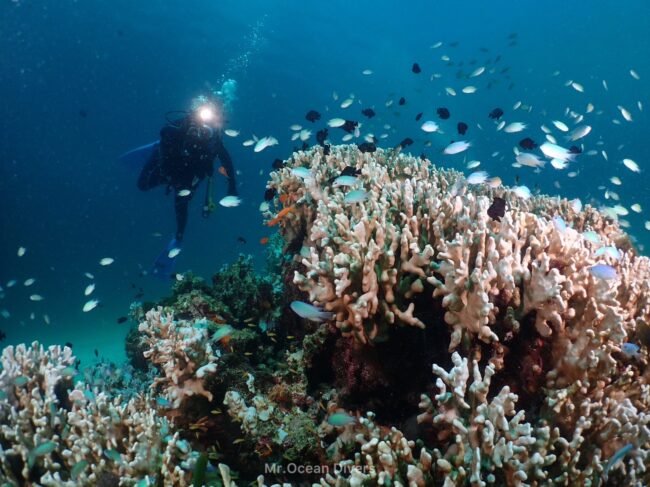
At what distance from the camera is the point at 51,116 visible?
79.9m

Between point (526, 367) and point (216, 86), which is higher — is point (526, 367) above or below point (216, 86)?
above

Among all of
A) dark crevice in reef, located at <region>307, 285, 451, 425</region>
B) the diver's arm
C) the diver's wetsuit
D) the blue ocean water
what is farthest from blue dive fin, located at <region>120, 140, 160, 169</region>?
the blue ocean water

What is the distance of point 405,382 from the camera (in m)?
3.22

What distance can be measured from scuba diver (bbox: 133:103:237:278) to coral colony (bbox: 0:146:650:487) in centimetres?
599

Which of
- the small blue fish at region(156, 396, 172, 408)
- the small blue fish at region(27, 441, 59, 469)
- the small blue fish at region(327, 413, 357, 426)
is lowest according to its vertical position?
the small blue fish at region(27, 441, 59, 469)

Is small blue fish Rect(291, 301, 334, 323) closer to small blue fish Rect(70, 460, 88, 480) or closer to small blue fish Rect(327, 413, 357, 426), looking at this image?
small blue fish Rect(327, 413, 357, 426)

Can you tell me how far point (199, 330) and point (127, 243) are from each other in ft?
281

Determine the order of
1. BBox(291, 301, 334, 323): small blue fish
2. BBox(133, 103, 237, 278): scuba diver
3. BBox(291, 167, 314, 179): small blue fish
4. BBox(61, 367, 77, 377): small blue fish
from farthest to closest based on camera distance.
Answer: BBox(133, 103, 237, 278): scuba diver, BBox(291, 167, 314, 179): small blue fish, BBox(61, 367, 77, 377): small blue fish, BBox(291, 301, 334, 323): small blue fish

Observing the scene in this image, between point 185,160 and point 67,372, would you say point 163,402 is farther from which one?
point 185,160

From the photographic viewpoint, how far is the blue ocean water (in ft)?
145

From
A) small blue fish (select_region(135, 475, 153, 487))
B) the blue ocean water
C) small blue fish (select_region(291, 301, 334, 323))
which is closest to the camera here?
small blue fish (select_region(135, 475, 153, 487))

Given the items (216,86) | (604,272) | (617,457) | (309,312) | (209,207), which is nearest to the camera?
(617,457)

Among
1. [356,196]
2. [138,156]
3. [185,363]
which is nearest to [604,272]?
[356,196]

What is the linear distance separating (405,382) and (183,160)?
30.5ft
